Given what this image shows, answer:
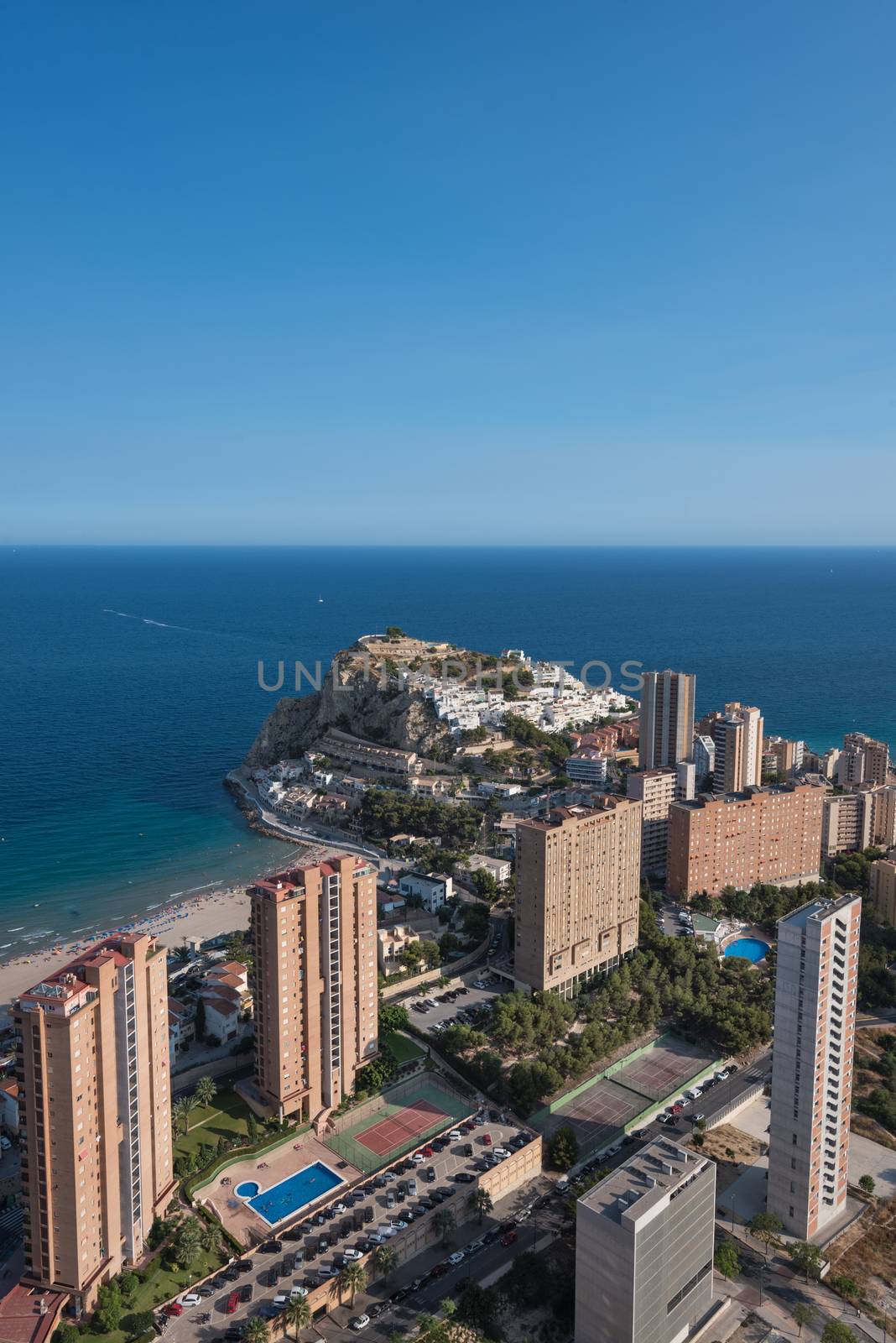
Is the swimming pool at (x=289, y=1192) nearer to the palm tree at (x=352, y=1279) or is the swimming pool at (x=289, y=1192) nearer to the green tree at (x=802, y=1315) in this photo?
the palm tree at (x=352, y=1279)

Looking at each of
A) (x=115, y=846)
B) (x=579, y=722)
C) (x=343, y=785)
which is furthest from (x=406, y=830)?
(x=579, y=722)

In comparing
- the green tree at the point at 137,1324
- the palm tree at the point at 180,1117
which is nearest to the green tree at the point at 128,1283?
the green tree at the point at 137,1324

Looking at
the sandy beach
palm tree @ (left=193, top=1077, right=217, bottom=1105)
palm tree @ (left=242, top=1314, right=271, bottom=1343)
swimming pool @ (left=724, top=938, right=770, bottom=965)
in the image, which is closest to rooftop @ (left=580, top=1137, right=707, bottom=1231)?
palm tree @ (left=242, top=1314, right=271, bottom=1343)

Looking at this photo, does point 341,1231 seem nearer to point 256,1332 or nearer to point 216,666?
point 256,1332

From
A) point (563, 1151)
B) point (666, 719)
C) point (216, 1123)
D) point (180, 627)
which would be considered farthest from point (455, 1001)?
point (180, 627)

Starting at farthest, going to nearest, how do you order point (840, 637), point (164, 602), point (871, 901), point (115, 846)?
point (164, 602) < point (840, 637) < point (115, 846) < point (871, 901)

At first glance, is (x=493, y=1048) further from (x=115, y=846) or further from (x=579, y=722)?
(x=579, y=722)
